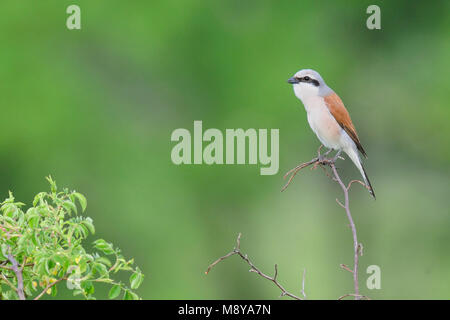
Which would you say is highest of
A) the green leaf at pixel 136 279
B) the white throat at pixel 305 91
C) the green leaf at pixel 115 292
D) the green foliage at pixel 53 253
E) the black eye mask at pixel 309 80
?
the black eye mask at pixel 309 80

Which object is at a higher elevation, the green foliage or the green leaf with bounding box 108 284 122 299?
the green foliage

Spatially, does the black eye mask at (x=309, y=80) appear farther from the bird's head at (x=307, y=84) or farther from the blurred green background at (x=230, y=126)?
the blurred green background at (x=230, y=126)

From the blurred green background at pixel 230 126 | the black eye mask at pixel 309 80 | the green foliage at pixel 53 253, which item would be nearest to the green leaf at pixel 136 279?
the green foliage at pixel 53 253

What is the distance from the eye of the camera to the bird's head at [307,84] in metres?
5.05

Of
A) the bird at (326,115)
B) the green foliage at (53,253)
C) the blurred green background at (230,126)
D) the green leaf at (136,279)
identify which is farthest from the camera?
the blurred green background at (230,126)

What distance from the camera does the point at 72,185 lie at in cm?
971

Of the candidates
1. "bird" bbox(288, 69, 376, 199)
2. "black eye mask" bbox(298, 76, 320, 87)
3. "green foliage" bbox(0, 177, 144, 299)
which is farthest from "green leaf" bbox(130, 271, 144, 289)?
"black eye mask" bbox(298, 76, 320, 87)

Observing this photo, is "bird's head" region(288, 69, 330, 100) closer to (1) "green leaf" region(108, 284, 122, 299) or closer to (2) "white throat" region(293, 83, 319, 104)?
(2) "white throat" region(293, 83, 319, 104)

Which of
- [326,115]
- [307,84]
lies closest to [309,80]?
[307,84]

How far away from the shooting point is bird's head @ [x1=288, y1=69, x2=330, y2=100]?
5.05 metres

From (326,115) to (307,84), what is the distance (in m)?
0.27

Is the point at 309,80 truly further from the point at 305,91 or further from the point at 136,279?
the point at 136,279

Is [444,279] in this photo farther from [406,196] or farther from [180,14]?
[180,14]
